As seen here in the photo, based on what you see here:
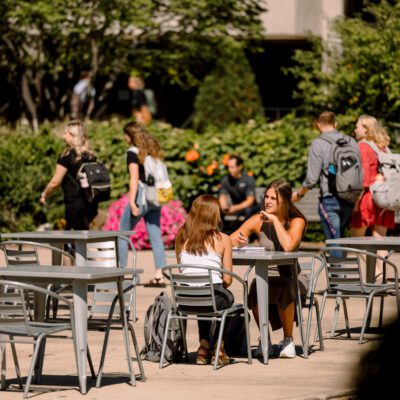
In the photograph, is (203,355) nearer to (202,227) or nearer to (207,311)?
(207,311)

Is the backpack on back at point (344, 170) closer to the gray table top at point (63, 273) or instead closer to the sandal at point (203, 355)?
the sandal at point (203, 355)

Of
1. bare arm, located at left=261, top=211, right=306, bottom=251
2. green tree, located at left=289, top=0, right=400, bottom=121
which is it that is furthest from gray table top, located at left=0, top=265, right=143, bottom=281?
green tree, located at left=289, top=0, right=400, bottom=121

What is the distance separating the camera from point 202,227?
7609 millimetres

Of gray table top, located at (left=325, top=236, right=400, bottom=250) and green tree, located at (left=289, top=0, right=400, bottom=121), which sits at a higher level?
green tree, located at (left=289, top=0, right=400, bottom=121)

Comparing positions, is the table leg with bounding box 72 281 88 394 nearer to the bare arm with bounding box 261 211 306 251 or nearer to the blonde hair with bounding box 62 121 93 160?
the bare arm with bounding box 261 211 306 251

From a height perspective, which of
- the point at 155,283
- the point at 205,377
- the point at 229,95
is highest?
the point at 229,95

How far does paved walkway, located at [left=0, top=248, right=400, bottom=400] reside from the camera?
6.45 meters

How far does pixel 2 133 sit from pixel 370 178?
28.6 ft

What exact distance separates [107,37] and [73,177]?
17.4 meters

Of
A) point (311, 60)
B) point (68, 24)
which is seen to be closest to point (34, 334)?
point (311, 60)

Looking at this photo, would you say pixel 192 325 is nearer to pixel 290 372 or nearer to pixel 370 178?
pixel 290 372

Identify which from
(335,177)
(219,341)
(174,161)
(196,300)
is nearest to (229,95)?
(174,161)

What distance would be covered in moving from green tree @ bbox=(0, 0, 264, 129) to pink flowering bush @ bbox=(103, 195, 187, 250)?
10396 millimetres

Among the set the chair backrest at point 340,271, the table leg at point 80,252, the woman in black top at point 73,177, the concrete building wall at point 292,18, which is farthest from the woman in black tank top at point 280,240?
the concrete building wall at point 292,18
